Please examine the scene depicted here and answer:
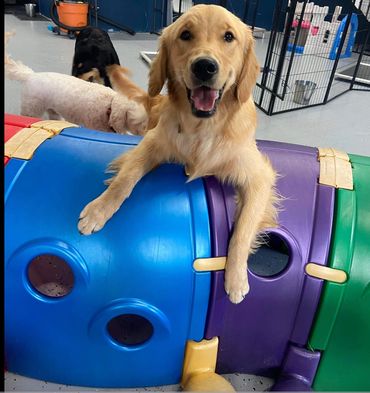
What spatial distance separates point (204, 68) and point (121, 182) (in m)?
0.40

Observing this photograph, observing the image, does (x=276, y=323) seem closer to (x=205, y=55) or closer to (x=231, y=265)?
(x=231, y=265)

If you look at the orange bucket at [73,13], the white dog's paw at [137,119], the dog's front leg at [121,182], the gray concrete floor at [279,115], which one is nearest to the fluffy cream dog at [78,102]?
the white dog's paw at [137,119]

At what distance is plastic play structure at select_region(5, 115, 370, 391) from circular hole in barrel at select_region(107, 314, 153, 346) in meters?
0.15

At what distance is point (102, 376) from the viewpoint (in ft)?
3.81

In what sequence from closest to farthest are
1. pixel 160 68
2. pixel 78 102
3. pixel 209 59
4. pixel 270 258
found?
pixel 209 59
pixel 160 68
pixel 270 258
pixel 78 102

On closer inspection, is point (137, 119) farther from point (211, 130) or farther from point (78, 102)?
point (211, 130)

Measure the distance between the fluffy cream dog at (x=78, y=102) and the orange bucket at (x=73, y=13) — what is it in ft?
11.5

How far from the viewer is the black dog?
2.85 metres

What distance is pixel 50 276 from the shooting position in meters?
1.43

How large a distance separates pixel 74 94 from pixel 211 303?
169 cm

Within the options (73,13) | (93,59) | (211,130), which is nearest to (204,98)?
(211,130)

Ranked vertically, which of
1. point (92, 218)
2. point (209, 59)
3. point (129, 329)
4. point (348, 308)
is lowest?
point (129, 329)

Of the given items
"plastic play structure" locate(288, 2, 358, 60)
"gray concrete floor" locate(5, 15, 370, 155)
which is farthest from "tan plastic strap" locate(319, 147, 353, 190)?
"plastic play structure" locate(288, 2, 358, 60)

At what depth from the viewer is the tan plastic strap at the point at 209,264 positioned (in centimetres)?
104
